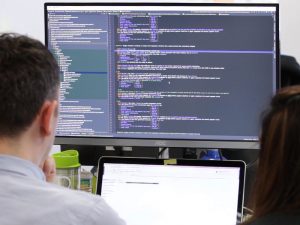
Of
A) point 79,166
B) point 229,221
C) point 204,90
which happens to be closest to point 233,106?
point 204,90

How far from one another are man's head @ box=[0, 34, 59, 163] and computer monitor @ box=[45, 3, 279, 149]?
494 mm

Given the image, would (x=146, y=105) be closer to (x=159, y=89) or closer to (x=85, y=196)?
(x=159, y=89)

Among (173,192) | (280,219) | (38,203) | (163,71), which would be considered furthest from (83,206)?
A: (163,71)

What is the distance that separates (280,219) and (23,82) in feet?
1.84

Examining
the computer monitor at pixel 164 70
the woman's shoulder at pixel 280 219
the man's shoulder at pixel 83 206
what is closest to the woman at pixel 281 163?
the woman's shoulder at pixel 280 219

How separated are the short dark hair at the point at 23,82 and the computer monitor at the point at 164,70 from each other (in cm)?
49

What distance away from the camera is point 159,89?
1661mm

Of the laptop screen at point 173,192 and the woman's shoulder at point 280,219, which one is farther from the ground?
the woman's shoulder at point 280,219

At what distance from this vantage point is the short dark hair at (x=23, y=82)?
1100mm

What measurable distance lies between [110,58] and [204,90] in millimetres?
298

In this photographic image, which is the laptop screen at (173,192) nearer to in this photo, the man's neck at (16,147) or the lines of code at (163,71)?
the lines of code at (163,71)

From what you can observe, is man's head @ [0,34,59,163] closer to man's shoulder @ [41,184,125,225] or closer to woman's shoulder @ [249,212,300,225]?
man's shoulder @ [41,184,125,225]

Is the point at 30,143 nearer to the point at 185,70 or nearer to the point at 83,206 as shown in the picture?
the point at 83,206

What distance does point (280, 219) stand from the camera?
99cm
